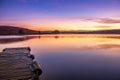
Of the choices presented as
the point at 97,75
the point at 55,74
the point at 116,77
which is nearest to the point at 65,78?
the point at 55,74

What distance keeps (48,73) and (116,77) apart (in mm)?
2564

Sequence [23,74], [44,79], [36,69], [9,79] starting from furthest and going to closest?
[44,79] < [36,69] < [23,74] < [9,79]

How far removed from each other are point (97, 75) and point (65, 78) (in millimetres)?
1295

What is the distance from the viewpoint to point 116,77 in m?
6.55

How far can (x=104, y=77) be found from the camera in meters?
6.55

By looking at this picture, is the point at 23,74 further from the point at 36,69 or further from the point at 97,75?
the point at 97,75

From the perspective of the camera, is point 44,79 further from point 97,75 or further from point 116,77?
point 116,77

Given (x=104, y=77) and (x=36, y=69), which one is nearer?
(x=36, y=69)

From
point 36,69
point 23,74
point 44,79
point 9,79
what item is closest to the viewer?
point 9,79

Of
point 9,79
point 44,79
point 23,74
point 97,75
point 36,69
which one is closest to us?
point 9,79

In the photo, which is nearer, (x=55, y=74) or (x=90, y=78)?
(x=90, y=78)

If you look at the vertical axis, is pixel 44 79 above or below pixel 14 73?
below

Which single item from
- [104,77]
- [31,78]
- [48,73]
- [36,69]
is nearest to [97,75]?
[104,77]

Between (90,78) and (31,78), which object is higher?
(31,78)
